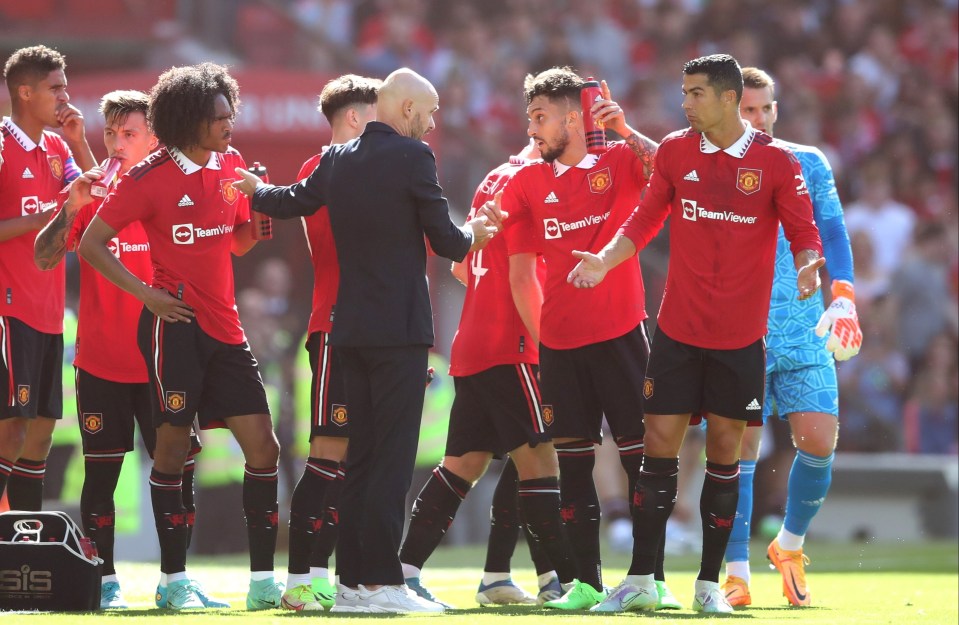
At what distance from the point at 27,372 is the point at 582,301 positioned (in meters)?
2.75

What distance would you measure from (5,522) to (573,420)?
251 centimetres

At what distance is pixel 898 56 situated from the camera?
60.3ft

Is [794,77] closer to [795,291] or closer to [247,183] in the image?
[795,291]

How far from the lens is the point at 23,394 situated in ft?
24.6

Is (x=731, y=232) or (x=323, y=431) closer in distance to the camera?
(x=731, y=232)

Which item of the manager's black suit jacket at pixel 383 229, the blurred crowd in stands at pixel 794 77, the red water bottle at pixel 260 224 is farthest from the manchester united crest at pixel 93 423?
the blurred crowd in stands at pixel 794 77

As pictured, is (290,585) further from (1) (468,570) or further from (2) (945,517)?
(2) (945,517)

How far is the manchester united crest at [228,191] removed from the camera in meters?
6.99

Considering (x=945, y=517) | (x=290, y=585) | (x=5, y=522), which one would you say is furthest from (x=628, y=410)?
(x=945, y=517)

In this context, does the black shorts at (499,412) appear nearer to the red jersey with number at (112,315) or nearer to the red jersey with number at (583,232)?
Answer: the red jersey with number at (583,232)

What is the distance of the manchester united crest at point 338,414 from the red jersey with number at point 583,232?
979mm

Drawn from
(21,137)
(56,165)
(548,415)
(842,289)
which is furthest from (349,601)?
(21,137)

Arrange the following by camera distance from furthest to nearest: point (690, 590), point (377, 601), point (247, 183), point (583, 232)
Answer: point (690, 590) < point (583, 232) < point (247, 183) < point (377, 601)

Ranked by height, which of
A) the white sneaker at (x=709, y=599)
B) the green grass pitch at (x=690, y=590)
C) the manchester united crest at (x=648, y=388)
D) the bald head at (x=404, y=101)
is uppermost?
the bald head at (x=404, y=101)
